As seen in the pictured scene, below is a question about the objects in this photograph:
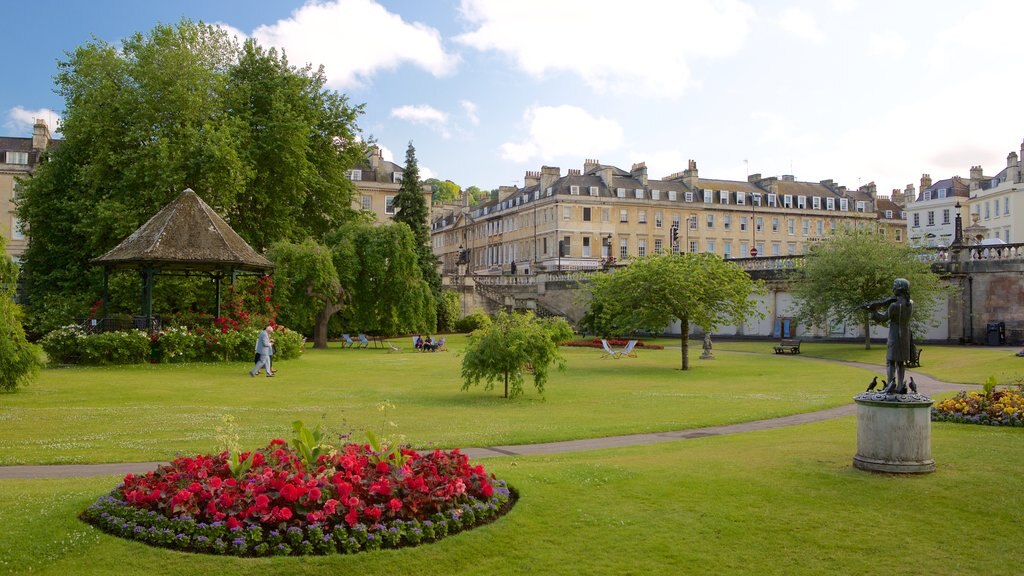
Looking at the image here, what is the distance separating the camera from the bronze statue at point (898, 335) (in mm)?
11664

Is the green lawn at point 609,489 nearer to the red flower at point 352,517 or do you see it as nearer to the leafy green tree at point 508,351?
the red flower at point 352,517

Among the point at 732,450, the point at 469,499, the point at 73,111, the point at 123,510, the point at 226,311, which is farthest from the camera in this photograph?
the point at 73,111

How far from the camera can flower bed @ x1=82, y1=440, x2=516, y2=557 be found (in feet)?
26.9

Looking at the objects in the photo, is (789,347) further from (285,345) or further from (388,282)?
(285,345)

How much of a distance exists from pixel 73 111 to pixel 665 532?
138ft

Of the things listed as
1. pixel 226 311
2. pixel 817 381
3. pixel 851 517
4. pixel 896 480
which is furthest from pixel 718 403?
pixel 226 311

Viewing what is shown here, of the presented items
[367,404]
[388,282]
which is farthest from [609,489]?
[388,282]

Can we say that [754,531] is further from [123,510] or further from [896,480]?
[123,510]

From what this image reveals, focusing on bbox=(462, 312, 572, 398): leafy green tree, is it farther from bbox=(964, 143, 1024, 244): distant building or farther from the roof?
bbox=(964, 143, 1024, 244): distant building

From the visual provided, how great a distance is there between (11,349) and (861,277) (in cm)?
3467

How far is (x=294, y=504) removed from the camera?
8.55 meters

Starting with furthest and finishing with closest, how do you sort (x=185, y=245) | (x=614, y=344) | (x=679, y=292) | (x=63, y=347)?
1. (x=614, y=344)
2. (x=679, y=292)
3. (x=185, y=245)
4. (x=63, y=347)

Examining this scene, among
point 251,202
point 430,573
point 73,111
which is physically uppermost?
point 73,111

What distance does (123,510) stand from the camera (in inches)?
347
